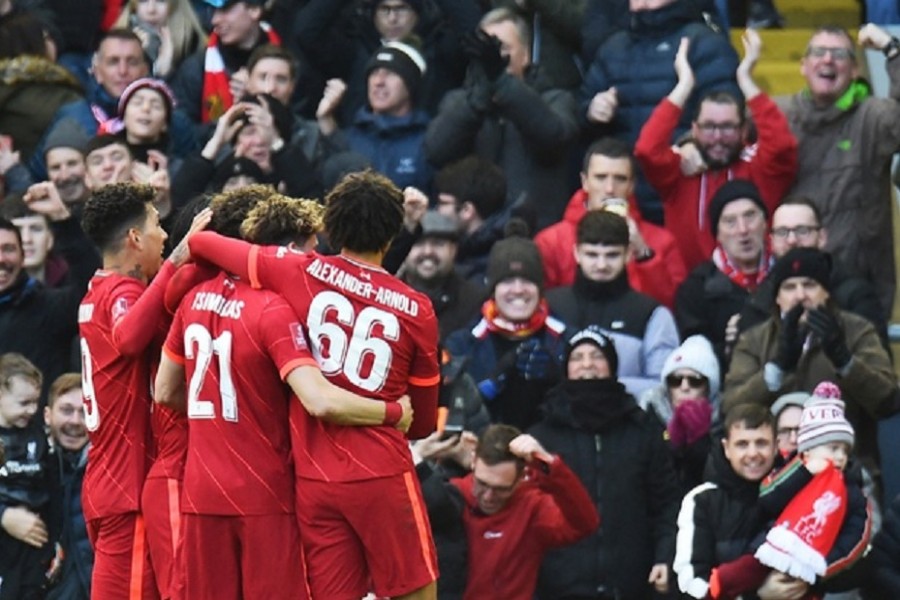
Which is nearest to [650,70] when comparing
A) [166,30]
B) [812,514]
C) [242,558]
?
[166,30]

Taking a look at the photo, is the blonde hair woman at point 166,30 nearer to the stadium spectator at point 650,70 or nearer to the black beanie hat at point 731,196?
the stadium spectator at point 650,70

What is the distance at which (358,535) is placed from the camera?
34.7 ft

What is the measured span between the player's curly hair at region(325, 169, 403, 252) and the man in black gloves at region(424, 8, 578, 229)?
4.58 metres

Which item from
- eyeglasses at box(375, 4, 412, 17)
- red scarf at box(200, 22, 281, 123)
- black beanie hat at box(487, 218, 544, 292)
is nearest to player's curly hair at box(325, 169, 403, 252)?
black beanie hat at box(487, 218, 544, 292)

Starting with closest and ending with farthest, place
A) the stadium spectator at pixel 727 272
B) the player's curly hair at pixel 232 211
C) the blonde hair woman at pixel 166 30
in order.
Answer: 1. the player's curly hair at pixel 232 211
2. the stadium spectator at pixel 727 272
3. the blonde hair woman at pixel 166 30

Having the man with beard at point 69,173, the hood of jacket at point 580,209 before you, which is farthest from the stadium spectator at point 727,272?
the man with beard at point 69,173

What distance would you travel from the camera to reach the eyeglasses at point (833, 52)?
1492cm

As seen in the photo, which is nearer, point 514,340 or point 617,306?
point 514,340

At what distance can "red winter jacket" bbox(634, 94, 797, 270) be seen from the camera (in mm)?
14822

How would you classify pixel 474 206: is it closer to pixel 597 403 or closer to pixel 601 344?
pixel 601 344

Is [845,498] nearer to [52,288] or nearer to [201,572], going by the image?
[201,572]

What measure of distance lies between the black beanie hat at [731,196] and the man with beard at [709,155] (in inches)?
11.2

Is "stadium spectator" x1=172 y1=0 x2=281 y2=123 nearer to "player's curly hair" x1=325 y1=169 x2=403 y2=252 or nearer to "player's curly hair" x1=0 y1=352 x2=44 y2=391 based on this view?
"player's curly hair" x1=0 y1=352 x2=44 y2=391

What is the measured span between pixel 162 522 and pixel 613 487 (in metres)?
2.88
